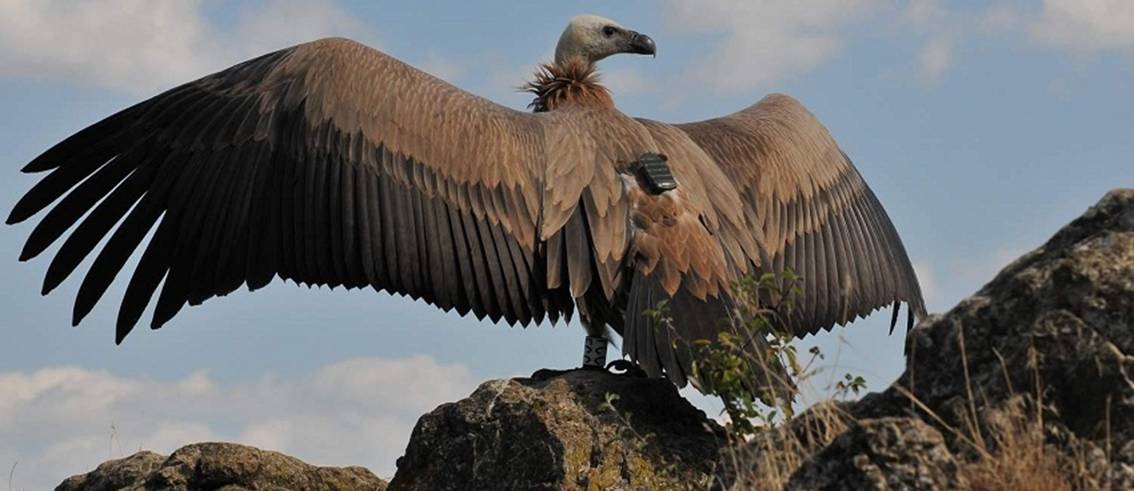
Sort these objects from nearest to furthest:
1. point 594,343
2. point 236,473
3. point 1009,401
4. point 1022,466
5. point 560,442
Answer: point 1022,466
point 1009,401
point 560,442
point 236,473
point 594,343

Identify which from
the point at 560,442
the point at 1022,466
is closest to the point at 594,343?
the point at 560,442

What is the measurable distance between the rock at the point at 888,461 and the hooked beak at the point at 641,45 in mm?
7313

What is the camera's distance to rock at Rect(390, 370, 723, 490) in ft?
20.1

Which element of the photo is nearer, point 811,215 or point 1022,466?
point 1022,466

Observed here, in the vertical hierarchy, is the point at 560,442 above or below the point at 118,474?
below

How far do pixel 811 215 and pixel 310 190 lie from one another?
2924 millimetres

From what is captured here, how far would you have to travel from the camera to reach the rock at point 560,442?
6133 mm

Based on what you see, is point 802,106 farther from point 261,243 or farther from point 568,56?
point 261,243

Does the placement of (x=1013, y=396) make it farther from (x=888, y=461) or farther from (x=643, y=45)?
(x=643, y=45)

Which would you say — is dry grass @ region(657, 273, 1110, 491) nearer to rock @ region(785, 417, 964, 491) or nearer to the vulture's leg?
rock @ region(785, 417, 964, 491)

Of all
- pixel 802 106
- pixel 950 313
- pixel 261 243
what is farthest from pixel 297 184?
pixel 950 313

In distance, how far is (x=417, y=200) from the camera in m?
8.74

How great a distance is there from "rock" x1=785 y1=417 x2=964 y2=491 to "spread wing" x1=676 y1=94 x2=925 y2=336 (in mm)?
4807

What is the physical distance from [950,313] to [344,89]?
4.93 m
